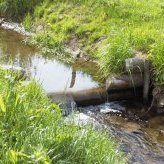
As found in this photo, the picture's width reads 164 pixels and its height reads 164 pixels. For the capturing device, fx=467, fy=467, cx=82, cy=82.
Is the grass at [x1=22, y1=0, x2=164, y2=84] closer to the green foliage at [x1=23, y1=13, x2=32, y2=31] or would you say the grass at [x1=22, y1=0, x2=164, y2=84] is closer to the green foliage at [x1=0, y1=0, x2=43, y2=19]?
the green foliage at [x1=23, y1=13, x2=32, y2=31]

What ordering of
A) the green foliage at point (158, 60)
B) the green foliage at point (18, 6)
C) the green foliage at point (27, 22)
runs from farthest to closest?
the green foliage at point (18, 6) → the green foliage at point (27, 22) → the green foliage at point (158, 60)

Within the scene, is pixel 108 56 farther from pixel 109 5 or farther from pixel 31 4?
pixel 31 4

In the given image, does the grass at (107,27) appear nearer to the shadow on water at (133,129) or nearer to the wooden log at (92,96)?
the wooden log at (92,96)

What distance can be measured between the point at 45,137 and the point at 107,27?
28.9 feet

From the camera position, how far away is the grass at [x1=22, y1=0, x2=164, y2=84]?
1124 cm

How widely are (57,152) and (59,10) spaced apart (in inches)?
441

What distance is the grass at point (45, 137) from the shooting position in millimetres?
5332

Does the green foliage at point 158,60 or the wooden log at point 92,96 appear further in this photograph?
the green foliage at point 158,60

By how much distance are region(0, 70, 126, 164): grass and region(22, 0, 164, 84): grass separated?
472 cm

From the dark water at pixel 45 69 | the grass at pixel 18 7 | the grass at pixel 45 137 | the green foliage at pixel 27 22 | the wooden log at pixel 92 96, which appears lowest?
the wooden log at pixel 92 96

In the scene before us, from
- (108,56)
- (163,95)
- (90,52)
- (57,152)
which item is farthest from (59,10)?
(57,152)

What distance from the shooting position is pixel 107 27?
45.7 ft

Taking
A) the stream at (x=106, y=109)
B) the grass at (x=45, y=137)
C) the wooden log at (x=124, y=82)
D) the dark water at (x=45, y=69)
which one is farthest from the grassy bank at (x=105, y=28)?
the grass at (x=45, y=137)

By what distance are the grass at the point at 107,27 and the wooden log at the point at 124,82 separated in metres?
0.37
